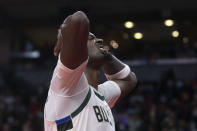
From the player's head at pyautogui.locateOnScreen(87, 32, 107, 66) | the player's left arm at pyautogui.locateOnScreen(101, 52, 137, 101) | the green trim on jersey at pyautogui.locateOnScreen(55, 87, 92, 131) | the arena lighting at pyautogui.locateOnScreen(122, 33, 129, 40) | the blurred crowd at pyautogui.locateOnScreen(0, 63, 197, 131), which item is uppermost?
the player's head at pyautogui.locateOnScreen(87, 32, 107, 66)

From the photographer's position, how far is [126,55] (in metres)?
15.7

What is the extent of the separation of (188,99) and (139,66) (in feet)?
12.8

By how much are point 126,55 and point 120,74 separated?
12170 mm

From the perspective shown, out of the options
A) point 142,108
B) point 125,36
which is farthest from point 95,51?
point 125,36

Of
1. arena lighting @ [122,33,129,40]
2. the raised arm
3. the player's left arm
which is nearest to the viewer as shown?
the raised arm

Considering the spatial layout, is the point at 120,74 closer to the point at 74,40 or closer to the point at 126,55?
the point at 74,40

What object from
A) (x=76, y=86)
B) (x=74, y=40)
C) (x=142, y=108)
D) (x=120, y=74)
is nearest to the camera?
(x=74, y=40)

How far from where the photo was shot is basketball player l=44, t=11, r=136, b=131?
8.18 feet

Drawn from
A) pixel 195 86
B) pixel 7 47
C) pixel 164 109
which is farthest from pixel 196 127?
pixel 7 47

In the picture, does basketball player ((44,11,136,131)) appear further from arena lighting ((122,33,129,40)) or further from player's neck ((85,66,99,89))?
arena lighting ((122,33,129,40))

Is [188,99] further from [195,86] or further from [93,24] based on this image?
[93,24]

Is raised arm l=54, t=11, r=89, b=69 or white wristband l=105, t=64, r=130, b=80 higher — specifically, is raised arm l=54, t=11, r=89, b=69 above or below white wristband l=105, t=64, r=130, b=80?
above

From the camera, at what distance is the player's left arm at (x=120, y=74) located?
→ 3504mm

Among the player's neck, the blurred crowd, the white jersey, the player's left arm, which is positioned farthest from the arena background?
the white jersey
